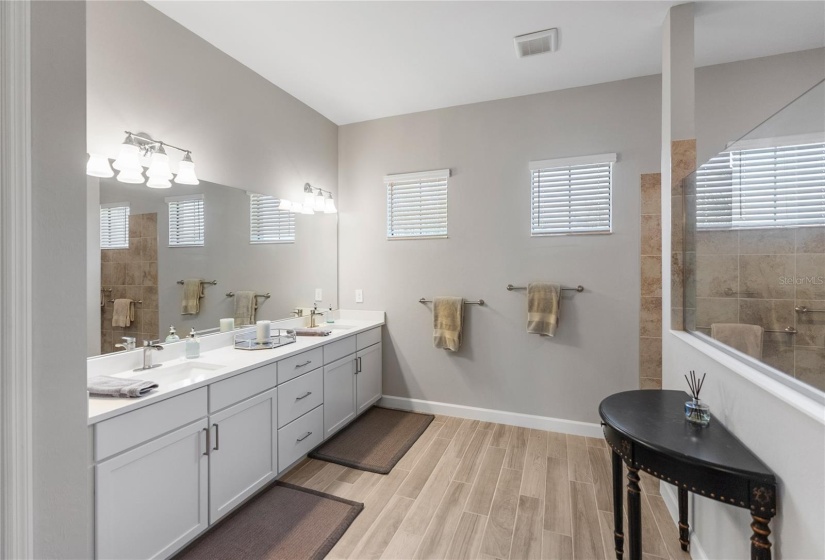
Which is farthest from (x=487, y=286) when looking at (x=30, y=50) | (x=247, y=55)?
(x=30, y=50)

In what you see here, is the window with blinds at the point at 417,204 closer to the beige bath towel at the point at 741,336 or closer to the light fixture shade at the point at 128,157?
the light fixture shade at the point at 128,157

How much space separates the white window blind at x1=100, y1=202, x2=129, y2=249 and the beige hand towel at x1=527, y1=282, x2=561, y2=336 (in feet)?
9.03

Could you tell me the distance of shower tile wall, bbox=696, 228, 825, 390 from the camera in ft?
Answer: 3.77

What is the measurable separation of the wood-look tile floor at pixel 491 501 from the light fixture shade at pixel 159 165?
201 centimetres

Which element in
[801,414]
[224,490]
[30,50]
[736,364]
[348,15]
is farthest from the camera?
[348,15]

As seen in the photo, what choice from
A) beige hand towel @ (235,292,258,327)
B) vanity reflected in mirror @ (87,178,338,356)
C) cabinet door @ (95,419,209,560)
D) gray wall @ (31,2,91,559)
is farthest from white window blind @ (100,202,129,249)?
gray wall @ (31,2,91,559)

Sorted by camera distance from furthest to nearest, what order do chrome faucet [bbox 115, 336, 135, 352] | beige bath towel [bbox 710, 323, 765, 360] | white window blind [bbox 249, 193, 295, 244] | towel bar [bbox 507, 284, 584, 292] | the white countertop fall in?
towel bar [bbox 507, 284, 584, 292], white window blind [bbox 249, 193, 295, 244], chrome faucet [bbox 115, 336, 135, 352], the white countertop, beige bath towel [bbox 710, 323, 765, 360]

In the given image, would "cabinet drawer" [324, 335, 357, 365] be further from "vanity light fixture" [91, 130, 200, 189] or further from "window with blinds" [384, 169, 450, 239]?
"vanity light fixture" [91, 130, 200, 189]

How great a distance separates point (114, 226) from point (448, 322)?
241cm

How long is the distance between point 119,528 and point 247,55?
9.18 feet

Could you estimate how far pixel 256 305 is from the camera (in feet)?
9.36

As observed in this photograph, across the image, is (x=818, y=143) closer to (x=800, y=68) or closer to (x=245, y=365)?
(x=800, y=68)

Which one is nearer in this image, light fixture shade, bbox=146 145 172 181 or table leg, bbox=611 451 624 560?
table leg, bbox=611 451 624 560

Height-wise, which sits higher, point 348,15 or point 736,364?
point 348,15
